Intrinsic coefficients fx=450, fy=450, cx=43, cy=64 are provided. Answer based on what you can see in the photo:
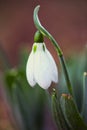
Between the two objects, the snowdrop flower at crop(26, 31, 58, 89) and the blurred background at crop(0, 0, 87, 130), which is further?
the blurred background at crop(0, 0, 87, 130)

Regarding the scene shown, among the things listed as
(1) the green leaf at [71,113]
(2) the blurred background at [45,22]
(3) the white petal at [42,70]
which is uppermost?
(2) the blurred background at [45,22]

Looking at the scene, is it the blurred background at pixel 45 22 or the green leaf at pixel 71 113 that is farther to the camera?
the blurred background at pixel 45 22

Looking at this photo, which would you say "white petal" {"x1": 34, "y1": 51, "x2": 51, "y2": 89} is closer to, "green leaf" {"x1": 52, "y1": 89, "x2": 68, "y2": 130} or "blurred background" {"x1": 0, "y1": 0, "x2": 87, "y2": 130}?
"green leaf" {"x1": 52, "y1": 89, "x2": 68, "y2": 130}

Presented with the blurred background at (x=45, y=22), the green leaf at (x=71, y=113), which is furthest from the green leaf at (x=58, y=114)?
the blurred background at (x=45, y=22)

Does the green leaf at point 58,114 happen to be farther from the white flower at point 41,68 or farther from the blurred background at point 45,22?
the blurred background at point 45,22

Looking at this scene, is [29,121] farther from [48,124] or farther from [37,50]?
[37,50]

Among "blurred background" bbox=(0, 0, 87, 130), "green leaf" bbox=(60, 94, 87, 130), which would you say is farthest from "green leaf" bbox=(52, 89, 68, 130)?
"blurred background" bbox=(0, 0, 87, 130)

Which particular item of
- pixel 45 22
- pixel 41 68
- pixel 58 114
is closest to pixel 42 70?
pixel 41 68

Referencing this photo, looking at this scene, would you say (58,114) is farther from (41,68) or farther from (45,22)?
(45,22)
